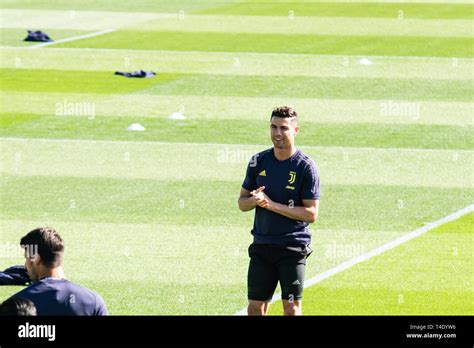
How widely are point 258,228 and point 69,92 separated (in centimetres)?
1604

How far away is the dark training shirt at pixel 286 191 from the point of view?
1051 cm

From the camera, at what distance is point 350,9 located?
132 ft

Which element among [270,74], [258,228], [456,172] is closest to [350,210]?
[456,172]

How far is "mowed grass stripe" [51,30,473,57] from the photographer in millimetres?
31625

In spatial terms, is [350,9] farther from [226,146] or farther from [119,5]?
[226,146]

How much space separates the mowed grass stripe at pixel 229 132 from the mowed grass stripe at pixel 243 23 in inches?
485

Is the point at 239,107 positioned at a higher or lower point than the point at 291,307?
higher

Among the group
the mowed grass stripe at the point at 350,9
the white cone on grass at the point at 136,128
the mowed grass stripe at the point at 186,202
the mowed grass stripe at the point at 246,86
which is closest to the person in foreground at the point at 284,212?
the mowed grass stripe at the point at 186,202

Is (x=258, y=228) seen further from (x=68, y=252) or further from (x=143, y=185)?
(x=143, y=185)

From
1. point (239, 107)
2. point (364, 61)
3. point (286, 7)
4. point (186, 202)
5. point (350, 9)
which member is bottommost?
point (186, 202)

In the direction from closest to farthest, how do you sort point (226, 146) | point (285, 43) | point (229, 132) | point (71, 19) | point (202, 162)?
point (202, 162) → point (226, 146) → point (229, 132) → point (285, 43) → point (71, 19)

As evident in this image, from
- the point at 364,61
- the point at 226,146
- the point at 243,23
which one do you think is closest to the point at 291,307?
the point at 226,146

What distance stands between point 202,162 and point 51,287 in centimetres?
1154
